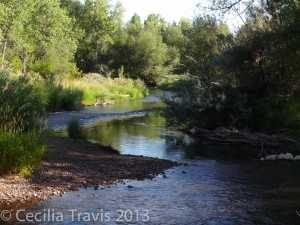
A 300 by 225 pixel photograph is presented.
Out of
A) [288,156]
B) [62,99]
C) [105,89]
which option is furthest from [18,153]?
[105,89]

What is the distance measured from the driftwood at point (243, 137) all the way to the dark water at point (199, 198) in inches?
96.4

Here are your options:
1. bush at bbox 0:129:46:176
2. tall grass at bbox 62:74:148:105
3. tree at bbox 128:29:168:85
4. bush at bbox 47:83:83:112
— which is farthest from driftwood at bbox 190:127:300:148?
tree at bbox 128:29:168:85

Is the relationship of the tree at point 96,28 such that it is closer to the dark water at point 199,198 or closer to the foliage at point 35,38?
the foliage at point 35,38

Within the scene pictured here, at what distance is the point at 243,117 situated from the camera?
19.1 metres

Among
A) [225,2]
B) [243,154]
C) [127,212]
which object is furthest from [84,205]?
[225,2]

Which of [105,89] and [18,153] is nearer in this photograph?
[18,153]

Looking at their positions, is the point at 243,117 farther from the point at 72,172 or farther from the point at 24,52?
the point at 24,52

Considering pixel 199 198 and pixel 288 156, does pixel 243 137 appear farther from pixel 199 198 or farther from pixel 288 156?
pixel 199 198

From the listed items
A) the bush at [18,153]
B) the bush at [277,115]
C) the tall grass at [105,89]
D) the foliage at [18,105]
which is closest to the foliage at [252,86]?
the bush at [277,115]

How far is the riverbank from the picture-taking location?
→ 9584 millimetres

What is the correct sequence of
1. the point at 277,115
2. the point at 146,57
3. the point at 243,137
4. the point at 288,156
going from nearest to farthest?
the point at 288,156
the point at 243,137
the point at 277,115
the point at 146,57

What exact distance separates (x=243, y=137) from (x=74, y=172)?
8.80 m

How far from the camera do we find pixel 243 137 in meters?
17.8

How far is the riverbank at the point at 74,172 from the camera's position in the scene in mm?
9584
